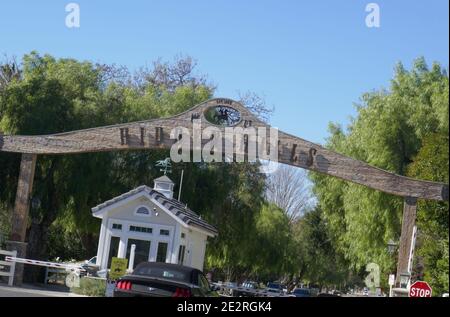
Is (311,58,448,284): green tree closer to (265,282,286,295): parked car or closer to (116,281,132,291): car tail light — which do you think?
(265,282,286,295): parked car

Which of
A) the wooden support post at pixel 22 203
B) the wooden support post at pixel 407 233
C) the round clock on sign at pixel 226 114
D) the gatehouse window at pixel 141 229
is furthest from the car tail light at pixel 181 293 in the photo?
the gatehouse window at pixel 141 229

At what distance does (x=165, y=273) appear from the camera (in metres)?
15.3

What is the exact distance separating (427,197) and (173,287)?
9991 mm

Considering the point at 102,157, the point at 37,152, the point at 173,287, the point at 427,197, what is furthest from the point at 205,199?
the point at 173,287

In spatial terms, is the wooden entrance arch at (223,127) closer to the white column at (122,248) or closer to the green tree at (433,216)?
the green tree at (433,216)

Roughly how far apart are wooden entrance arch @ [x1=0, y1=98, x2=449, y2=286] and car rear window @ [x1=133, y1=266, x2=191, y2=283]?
23.1 ft

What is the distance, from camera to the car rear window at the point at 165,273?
49.7ft

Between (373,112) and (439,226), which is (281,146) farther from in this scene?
(373,112)

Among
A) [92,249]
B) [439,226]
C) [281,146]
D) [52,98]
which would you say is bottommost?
[92,249]

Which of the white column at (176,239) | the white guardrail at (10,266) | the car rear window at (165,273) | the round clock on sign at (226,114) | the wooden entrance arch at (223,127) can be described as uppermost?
the round clock on sign at (226,114)

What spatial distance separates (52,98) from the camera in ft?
96.0

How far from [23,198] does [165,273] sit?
32.0 feet

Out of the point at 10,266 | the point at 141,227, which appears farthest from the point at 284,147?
the point at 10,266

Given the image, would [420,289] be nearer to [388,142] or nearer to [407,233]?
[407,233]
